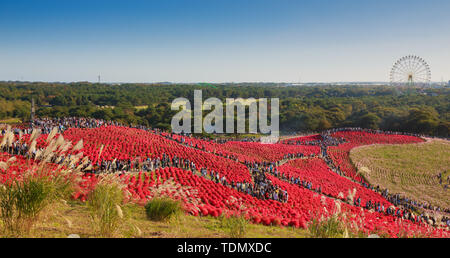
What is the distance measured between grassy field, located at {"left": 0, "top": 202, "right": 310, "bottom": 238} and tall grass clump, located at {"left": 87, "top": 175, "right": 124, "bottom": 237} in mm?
176

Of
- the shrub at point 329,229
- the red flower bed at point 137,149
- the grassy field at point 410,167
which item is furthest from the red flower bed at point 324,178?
the shrub at point 329,229

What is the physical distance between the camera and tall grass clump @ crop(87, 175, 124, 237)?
5.41 meters

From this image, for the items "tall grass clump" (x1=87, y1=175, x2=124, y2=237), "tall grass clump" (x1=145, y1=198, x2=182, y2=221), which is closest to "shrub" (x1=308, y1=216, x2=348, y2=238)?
"tall grass clump" (x1=87, y1=175, x2=124, y2=237)

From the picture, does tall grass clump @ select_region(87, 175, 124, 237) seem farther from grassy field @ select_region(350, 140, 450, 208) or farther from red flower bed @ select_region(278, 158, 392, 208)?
grassy field @ select_region(350, 140, 450, 208)

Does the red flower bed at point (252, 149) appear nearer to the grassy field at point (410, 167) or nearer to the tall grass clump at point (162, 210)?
the grassy field at point (410, 167)

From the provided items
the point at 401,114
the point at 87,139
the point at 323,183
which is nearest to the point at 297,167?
the point at 323,183

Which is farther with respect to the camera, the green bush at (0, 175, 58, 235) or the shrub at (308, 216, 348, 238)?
the shrub at (308, 216, 348, 238)

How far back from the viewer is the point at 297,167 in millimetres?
32719

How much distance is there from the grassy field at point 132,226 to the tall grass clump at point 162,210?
191 mm

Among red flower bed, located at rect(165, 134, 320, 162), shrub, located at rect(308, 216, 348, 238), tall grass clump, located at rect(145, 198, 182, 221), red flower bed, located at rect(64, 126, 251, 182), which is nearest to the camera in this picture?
shrub, located at rect(308, 216, 348, 238)

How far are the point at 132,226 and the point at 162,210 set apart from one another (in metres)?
1.89

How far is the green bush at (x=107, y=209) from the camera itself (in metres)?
5.41

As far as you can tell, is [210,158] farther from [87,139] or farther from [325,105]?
[325,105]
